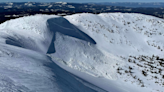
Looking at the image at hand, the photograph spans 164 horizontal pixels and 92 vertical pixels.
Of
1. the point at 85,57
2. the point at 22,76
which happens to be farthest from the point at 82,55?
the point at 22,76

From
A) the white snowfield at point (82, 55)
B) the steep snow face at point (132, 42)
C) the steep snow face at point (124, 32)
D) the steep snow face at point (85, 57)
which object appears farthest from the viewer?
the steep snow face at point (124, 32)

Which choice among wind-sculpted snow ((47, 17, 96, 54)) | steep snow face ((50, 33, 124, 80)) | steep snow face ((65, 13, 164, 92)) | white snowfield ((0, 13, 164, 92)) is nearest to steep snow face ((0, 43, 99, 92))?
white snowfield ((0, 13, 164, 92))

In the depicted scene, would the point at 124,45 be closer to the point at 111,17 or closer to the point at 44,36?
the point at 111,17

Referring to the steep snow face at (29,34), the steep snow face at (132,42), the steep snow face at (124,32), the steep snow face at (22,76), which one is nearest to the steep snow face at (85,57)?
the steep snow face at (132,42)

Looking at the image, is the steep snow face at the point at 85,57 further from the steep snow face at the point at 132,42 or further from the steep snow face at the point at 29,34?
the steep snow face at the point at 29,34

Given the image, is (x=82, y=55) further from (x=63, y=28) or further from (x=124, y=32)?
(x=124, y=32)

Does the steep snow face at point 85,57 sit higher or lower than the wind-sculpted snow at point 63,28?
lower

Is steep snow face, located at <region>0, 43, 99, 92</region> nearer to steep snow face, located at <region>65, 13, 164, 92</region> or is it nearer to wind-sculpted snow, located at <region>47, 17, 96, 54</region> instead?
steep snow face, located at <region>65, 13, 164, 92</region>
